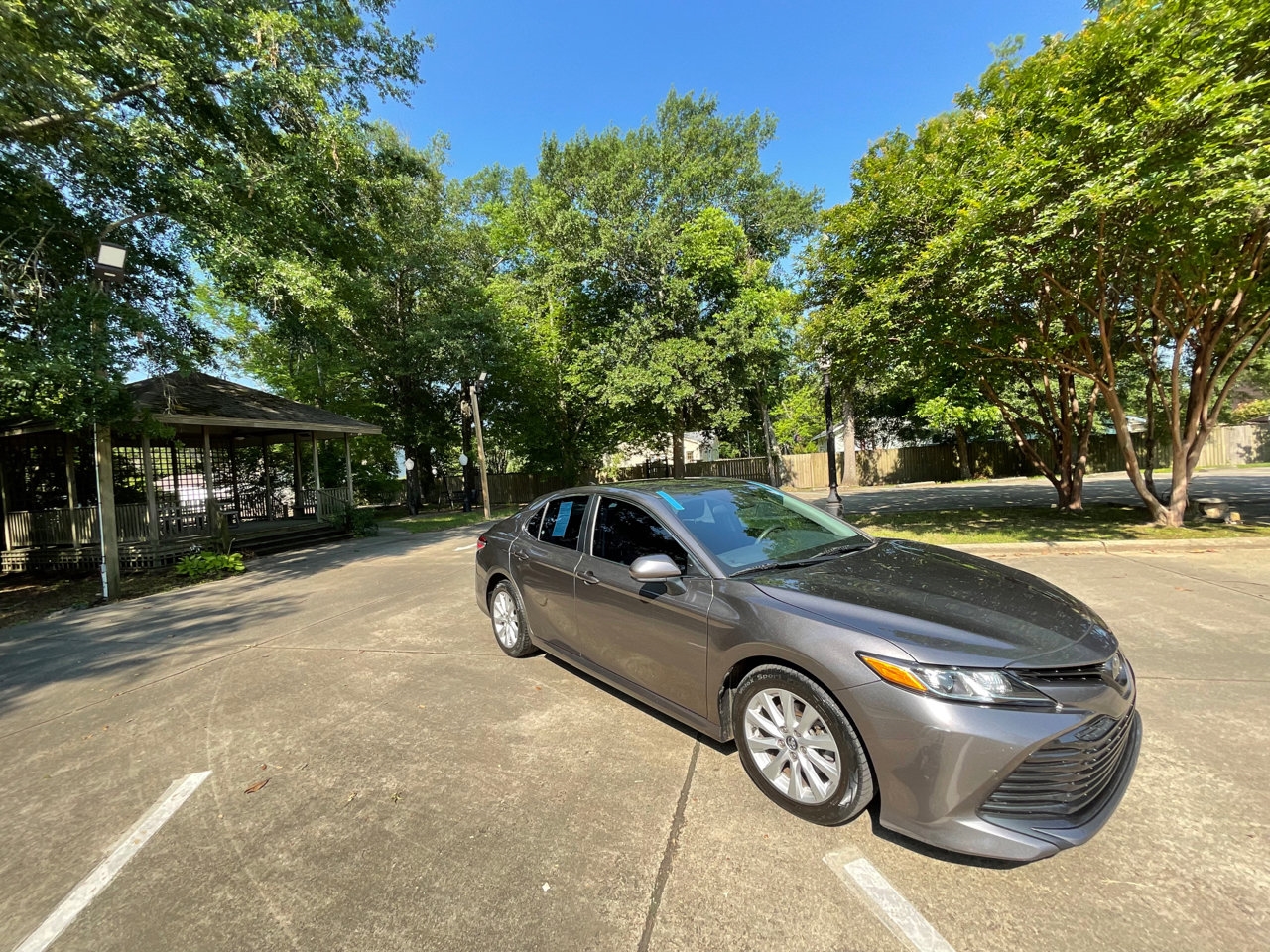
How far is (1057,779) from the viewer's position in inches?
83.0

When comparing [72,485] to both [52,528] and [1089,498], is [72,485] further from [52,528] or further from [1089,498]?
[1089,498]

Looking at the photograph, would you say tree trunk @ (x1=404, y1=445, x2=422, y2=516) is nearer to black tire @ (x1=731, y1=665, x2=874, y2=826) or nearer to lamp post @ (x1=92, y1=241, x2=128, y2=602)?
lamp post @ (x1=92, y1=241, x2=128, y2=602)

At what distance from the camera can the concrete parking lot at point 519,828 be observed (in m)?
2.06

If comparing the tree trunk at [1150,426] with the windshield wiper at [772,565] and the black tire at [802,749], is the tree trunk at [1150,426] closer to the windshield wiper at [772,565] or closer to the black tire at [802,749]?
the windshield wiper at [772,565]

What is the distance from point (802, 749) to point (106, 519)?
12264 mm

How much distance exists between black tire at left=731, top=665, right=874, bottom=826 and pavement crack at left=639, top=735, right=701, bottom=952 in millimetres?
335

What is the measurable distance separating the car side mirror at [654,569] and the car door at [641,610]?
0.13 m

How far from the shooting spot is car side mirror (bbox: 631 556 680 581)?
3018 millimetres

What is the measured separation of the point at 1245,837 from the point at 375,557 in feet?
41.6

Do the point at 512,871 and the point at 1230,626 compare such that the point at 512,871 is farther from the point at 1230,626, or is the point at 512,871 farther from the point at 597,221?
the point at 597,221

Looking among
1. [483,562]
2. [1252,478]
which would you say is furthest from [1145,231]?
[1252,478]

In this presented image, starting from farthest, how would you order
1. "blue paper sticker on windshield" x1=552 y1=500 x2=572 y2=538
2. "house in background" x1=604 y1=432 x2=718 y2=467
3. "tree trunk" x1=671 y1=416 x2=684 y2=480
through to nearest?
1. "house in background" x1=604 y1=432 x2=718 y2=467
2. "tree trunk" x1=671 y1=416 x2=684 y2=480
3. "blue paper sticker on windshield" x1=552 y1=500 x2=572 y2=538

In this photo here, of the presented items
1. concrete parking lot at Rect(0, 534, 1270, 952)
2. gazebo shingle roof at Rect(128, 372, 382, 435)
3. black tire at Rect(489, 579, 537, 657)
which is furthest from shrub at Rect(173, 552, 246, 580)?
black tire at Rect(489, 579, 537, 657)

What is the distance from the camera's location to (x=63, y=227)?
395 inches
